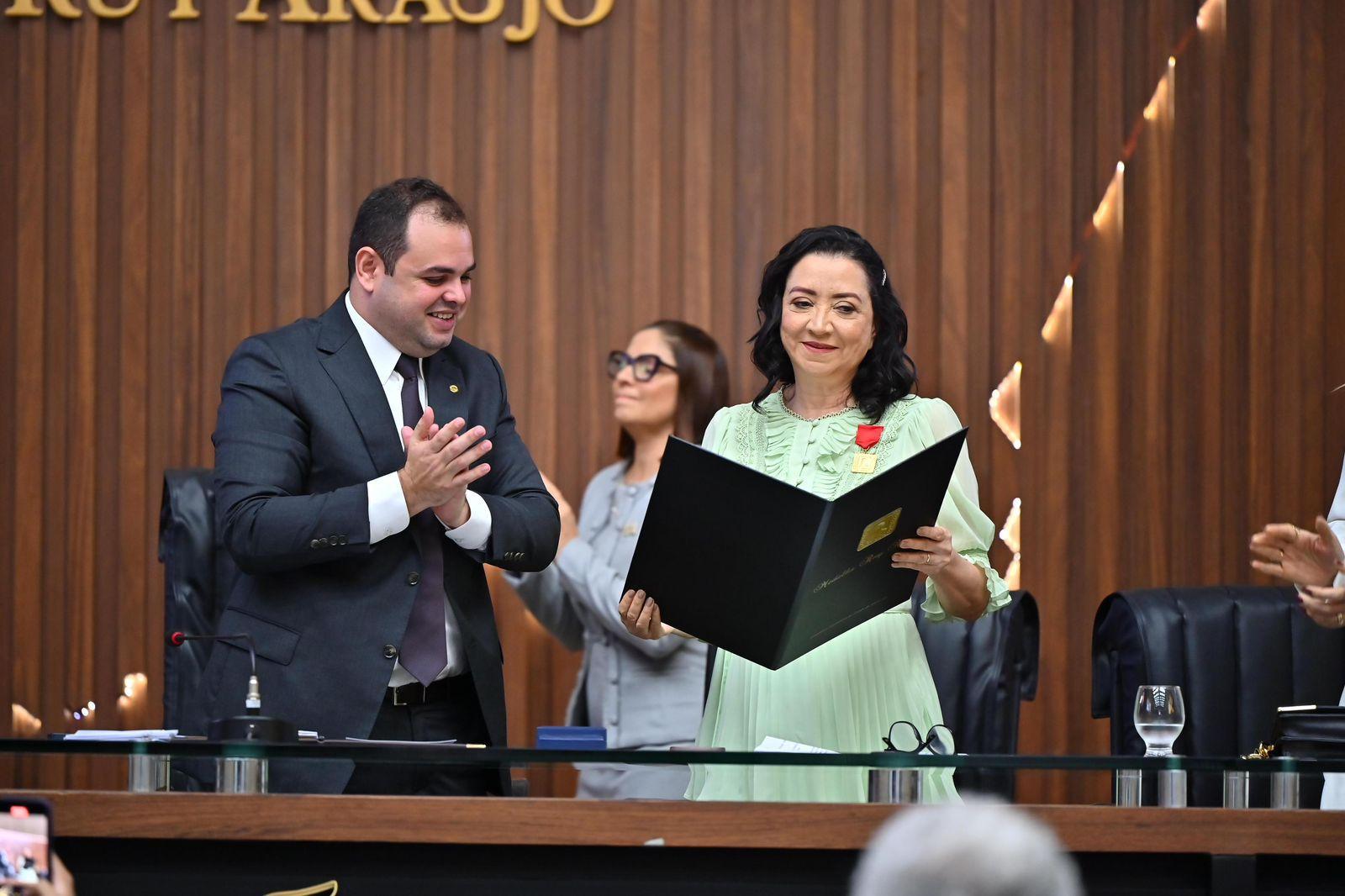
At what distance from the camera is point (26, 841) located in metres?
1.54

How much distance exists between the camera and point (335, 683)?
96.7 inches

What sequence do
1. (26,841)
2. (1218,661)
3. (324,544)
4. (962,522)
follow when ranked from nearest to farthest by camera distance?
(26,841) < (324,544) < (962,522) < (1218,661)

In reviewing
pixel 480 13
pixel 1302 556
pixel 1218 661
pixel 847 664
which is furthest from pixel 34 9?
pixel 1302 556

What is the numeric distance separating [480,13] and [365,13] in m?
0.32

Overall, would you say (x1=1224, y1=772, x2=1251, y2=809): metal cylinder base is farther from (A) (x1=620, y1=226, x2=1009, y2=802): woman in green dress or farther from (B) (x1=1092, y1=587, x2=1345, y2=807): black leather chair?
(B) (x1=1092, y1=587, x2=1345, y2=807): black leather chair

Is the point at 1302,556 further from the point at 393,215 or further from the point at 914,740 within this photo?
the point at 393,215

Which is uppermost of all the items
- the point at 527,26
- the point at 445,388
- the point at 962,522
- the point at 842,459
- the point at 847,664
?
the point at 527,26

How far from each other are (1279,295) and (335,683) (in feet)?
10.2

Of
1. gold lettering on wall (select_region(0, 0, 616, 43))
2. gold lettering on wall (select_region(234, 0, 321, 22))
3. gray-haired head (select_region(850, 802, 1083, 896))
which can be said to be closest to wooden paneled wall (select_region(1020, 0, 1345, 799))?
gold lettering on wall (select_region(0, 0, 616, 43))

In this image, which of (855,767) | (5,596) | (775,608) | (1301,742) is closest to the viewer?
(855,767)

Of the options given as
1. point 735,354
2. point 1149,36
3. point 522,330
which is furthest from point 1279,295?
point 522,330

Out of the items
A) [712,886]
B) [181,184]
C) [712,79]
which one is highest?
[712,79]

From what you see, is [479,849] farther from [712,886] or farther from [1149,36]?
[1149,36]

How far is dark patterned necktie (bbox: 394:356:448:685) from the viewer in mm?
2512
